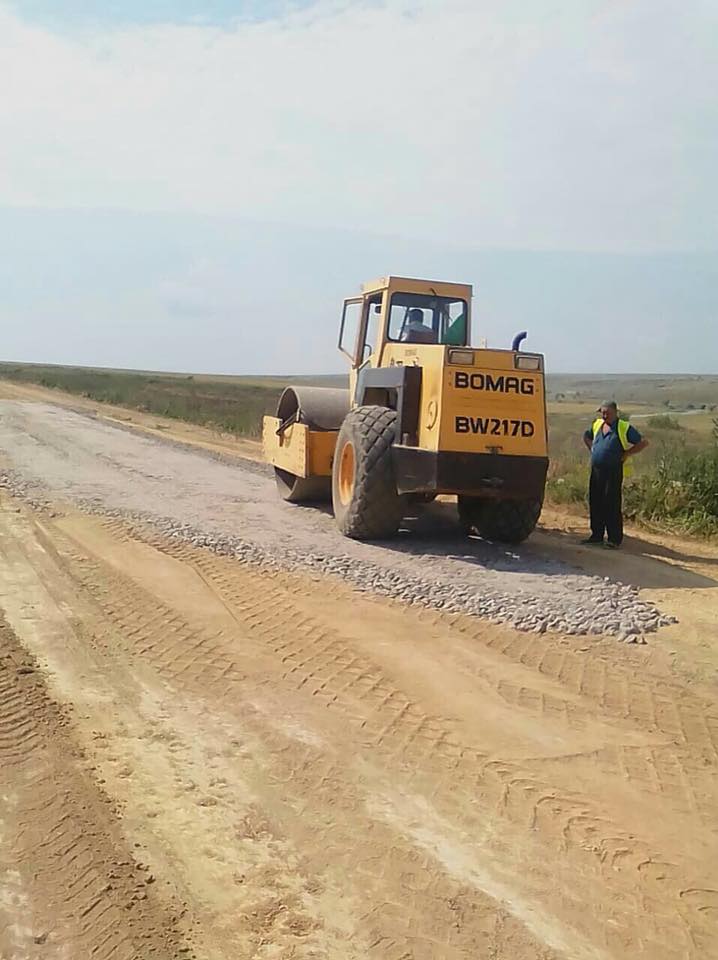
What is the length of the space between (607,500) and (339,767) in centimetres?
Answer: 667

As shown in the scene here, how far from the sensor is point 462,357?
30.4ft

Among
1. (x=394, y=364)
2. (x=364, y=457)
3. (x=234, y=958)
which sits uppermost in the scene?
(x=394, y=364)

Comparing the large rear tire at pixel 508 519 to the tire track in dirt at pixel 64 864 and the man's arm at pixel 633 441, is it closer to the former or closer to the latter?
the man's arm at pixel 633 441

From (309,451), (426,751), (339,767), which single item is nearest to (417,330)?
(309,451)

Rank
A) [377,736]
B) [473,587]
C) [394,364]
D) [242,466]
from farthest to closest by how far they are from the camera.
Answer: [242,466] → [394,364] → [473,587] → [377,736]

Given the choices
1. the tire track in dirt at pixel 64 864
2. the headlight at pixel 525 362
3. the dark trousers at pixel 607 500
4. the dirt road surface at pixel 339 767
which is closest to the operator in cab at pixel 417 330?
the headlight at pixel 525 362

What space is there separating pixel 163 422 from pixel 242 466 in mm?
14743

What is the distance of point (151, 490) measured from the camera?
12.8 meters

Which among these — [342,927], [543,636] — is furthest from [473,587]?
[342,927]

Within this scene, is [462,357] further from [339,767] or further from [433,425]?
[339,767]

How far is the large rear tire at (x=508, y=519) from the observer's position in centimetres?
1003

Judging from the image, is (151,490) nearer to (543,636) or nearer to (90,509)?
(90,509)

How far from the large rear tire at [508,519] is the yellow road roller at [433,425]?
0.03ft

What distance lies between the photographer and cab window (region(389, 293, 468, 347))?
441 inches
